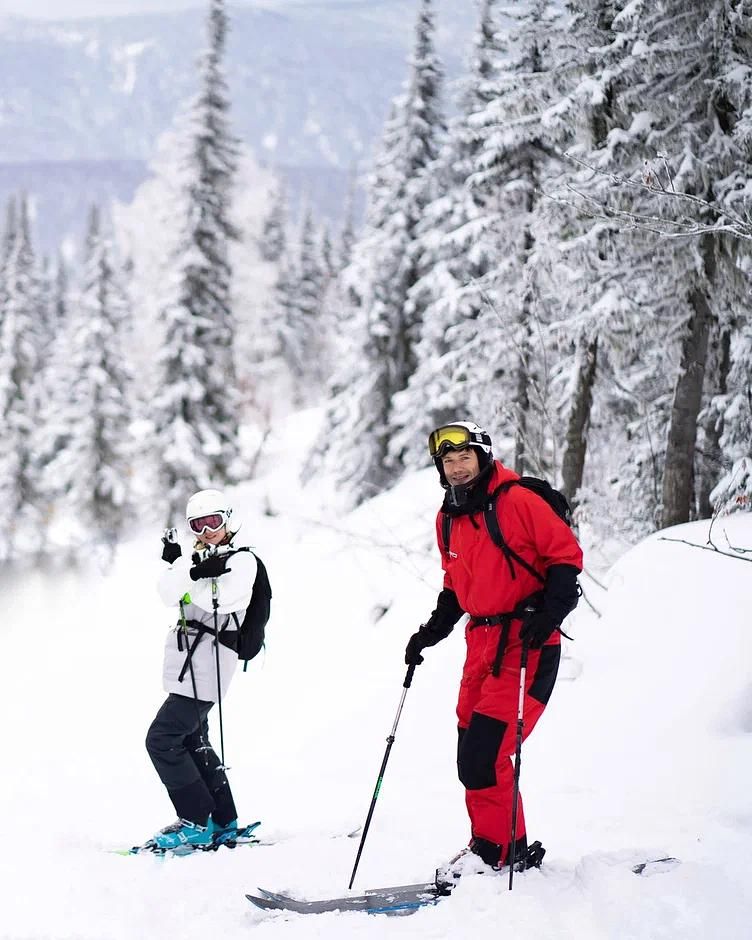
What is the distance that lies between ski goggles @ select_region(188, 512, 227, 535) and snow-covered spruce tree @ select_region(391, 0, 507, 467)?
14.0 metres

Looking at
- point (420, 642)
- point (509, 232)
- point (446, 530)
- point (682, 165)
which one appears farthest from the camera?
point (509, 232)

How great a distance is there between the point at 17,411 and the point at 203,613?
3423cm

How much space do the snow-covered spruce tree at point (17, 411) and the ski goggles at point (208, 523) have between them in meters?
33.2

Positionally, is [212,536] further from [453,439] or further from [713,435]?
[713,435]

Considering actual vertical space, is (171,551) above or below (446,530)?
below

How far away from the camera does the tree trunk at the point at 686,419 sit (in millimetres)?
Result: 10992

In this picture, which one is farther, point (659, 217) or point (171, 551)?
point (659, 217)

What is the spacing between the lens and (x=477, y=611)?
14.7ft

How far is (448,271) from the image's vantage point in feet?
70.1

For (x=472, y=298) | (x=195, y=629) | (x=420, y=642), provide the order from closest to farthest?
(x=420, y=642), (x=195, y=629), (x=472, y=298)

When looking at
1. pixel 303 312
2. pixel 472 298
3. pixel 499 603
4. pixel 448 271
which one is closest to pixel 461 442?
pixel 499 603

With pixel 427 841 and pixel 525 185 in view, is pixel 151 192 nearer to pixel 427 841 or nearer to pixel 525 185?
pixel 525 185

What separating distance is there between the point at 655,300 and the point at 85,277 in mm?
28040

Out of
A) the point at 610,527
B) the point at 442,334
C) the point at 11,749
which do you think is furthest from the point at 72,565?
the point at 610,527
